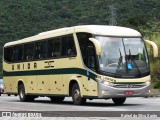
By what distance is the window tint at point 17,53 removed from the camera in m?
29.2

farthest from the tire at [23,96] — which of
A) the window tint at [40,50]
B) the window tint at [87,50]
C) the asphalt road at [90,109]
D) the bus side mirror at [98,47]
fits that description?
the bus side mirror at [98,47]

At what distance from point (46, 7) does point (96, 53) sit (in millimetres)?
62626

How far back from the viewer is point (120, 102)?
77.2 ft

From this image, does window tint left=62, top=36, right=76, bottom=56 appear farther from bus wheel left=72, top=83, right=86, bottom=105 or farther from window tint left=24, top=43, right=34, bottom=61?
window tint left=24, top=43, right=34, bottom=61

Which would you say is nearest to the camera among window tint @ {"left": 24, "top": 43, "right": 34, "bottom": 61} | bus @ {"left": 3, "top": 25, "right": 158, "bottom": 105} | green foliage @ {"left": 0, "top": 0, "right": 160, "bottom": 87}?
bus @ {"left": 3, "top": 25, "right": 158, "bottom": 105}

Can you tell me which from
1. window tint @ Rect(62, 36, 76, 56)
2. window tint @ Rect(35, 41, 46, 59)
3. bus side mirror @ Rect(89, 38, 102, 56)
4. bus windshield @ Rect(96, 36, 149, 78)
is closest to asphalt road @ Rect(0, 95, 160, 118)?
bus windshield @ Rect(96, 36, 149, 78)

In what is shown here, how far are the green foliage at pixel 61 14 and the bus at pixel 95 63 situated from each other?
157 feet

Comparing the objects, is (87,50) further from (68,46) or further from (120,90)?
(120,90)

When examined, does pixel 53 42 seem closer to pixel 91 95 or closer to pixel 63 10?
pixel 91 95

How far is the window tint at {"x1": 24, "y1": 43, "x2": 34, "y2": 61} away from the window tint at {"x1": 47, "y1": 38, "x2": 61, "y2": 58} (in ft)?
7.41

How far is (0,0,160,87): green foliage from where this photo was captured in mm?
75769

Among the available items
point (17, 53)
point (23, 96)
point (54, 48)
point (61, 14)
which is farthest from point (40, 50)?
point (61, 14)

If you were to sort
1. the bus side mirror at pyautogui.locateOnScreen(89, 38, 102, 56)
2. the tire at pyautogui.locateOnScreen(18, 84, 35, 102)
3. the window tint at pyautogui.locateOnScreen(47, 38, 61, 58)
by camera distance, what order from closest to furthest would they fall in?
the bus side mirror at pyautogui.locateOnScreen(89, 38, 102, 56), the window tint at pyautogui.locateOnScreen(47, 38, 61, 58), the tire at pyautogui.locateOnScreen(18, 84, 35, 102)

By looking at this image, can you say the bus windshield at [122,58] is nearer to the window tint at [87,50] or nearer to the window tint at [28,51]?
the window tint at [87,50]
